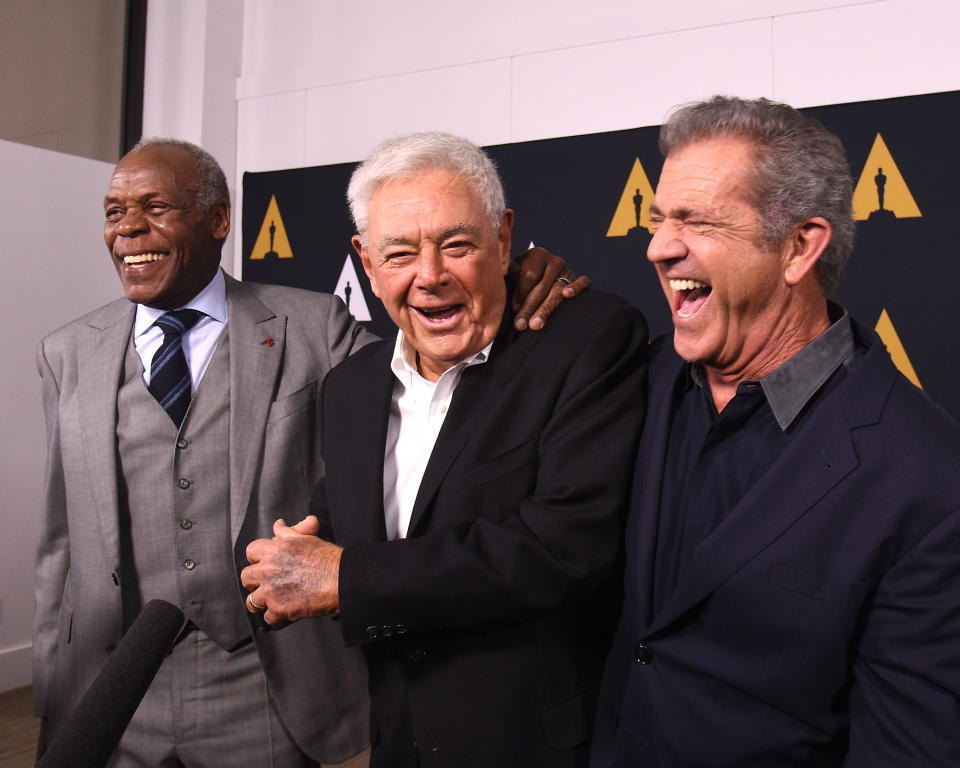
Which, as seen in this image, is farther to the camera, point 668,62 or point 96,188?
point 96,188

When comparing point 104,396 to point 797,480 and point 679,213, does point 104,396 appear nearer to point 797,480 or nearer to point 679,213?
point 679,213

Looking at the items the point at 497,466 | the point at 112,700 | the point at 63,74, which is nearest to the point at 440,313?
the point at 497,466

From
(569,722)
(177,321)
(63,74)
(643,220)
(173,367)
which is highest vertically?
(63,74)

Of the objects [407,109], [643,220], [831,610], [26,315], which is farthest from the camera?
[407,109]

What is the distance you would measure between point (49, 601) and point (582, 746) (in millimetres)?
1243

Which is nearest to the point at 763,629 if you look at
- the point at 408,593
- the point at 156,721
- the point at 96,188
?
the point at 408,593

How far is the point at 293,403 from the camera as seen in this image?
6.15 feet

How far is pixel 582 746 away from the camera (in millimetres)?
1367

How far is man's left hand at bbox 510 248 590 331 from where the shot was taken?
4.97 ft

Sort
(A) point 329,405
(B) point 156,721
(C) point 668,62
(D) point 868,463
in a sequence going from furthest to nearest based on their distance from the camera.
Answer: (C) point 668,62 < (B) point 156,721 < (A) point 329,405 < (D) point 868,463

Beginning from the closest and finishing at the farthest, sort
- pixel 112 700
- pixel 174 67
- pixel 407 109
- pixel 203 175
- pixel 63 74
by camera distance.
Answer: pixel 112 700 → pixel 203 175 → pixel 407 109 → pixel 63 74 → pixel 174 67

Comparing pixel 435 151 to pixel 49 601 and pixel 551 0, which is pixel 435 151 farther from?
pixel 551 0

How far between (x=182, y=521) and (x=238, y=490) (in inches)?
5.3

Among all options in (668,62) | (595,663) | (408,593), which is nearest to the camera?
(408,593)
